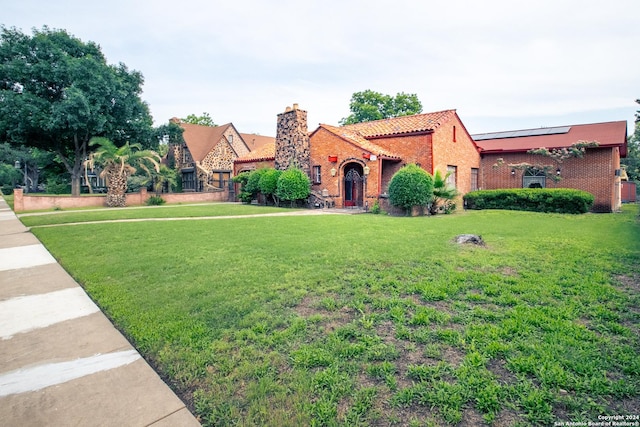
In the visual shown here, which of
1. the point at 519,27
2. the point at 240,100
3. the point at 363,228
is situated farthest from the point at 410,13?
the point at 240,100

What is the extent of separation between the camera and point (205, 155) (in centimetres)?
3225

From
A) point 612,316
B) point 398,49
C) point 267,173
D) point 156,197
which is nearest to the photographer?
point 612,316

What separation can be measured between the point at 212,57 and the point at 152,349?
1870 centimetres

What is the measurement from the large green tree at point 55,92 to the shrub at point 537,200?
25.2 metres

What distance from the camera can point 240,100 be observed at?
30.5 m

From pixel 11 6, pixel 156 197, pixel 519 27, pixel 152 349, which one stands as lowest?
pixel 152 349

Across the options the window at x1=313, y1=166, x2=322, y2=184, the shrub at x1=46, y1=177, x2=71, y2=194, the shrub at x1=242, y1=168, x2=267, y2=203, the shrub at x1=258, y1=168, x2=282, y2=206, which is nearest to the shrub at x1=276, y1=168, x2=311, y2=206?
the shrub at x1=258, y1=168, x2=282, y2=206

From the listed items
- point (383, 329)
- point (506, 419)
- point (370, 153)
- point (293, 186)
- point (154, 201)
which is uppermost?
point (370, 153)

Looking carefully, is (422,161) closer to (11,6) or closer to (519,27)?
(519,27)

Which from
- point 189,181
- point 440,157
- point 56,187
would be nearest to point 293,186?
point 440,157

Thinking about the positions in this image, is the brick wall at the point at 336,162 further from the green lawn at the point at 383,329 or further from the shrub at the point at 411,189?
the green lawn at the point at 383,329

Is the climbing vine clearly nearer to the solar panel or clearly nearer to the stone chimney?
the solar panel

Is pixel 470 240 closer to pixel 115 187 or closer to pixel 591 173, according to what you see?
pixel 591 173

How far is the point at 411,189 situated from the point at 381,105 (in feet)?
101
